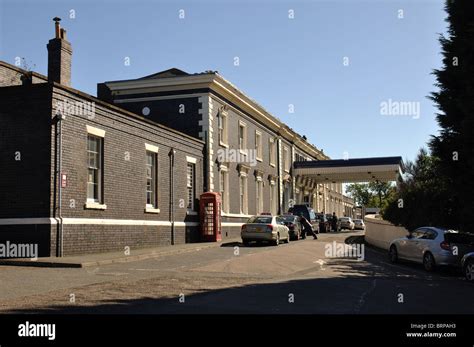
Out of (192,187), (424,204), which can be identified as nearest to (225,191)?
(192,187)

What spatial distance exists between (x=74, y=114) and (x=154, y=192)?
6988 millimetres

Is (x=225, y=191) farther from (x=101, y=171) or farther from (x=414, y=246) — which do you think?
(x=414, y=246)

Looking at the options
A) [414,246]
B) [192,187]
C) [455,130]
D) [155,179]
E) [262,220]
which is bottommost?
[414,246]

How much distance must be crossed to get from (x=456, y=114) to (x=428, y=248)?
180 inches

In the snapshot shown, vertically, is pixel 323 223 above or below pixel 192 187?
below

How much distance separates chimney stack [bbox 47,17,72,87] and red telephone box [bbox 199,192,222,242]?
9.52 metres

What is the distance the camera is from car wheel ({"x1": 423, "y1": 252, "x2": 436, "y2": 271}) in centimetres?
1788

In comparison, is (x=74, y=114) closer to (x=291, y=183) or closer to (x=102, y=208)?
(x=102, y=208)

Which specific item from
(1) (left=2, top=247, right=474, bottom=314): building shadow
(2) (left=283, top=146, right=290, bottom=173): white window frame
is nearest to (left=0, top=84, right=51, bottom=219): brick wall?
(1) (left=2, top=247, right=474, bottom=314): building shadow

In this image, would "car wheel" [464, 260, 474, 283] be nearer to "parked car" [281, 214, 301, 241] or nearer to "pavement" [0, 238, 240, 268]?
"pavement" [0, 238, 240, 268]

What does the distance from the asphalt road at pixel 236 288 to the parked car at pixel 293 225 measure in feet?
41.6

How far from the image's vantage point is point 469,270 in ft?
50.2

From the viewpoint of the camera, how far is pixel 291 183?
52.1 metres
